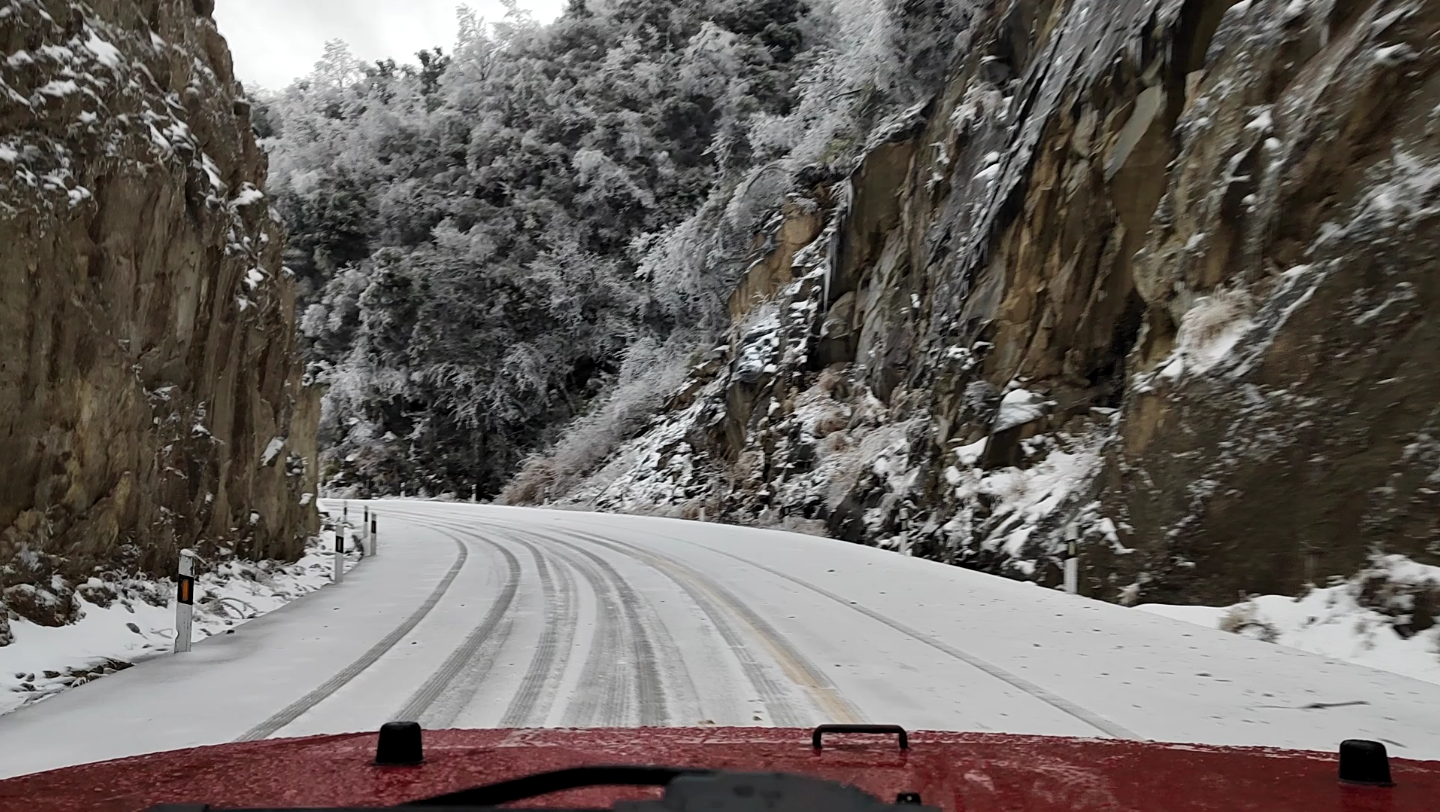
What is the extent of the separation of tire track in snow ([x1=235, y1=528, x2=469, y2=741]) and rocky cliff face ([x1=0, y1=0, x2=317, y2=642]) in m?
2.34

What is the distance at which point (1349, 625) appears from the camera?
743 cm

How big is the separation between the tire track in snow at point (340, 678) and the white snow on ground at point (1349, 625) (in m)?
7.49

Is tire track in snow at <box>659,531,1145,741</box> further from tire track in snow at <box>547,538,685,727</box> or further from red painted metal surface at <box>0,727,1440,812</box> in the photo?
red painted metal surface at <box>0,727,1440,812</box>

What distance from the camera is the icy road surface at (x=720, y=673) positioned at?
515 cm

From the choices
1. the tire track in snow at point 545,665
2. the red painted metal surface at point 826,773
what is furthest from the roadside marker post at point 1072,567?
the red painted metal surface at point 826,773

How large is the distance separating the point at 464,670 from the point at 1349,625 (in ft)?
23.1

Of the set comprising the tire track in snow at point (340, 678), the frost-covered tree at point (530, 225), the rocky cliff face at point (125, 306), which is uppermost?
the frost-covered tree at point (530, 225)

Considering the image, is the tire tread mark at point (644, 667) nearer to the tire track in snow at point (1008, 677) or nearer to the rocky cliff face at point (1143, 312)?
the tire track in snow at point (1008, 677)

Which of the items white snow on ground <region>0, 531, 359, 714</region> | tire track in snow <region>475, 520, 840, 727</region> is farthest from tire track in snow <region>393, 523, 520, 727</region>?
white snow on ground <region>0, 531, 359, 714</region>

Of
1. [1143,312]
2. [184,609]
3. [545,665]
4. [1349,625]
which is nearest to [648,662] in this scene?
[545,665]

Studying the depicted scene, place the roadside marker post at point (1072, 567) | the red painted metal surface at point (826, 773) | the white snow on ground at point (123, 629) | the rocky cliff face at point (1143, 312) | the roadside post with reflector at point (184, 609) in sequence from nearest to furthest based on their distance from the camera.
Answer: the red painted metal surface at point (826, 773)
the white snow on ground at point (123, 629)
the roadside post with reflector at point (184, 609)
the rocky cliff face at point (1143, 312)
the roadside marker post at point (1072, 567)

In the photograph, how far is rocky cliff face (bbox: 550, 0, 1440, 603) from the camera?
8312 millimetres

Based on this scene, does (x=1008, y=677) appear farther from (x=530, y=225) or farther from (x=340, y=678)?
(x=530, y=225)

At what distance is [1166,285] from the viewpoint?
1230cm
